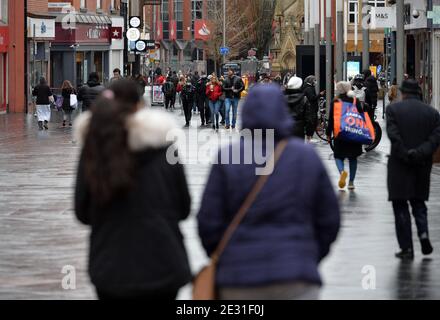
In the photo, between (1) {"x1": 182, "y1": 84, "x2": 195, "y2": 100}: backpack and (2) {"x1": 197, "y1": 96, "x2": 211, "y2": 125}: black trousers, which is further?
(2) {"x1": 197, "y1": 96, "x2": 211, "y2": 125}: black trousers

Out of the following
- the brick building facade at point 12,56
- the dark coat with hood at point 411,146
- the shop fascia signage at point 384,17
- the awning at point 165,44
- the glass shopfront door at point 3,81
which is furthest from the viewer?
the awning at point 165,44

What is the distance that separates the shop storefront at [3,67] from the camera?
56666mm

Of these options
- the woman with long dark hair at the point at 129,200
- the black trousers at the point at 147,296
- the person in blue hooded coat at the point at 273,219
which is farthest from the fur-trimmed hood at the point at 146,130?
the black trousers at the point at 147,296

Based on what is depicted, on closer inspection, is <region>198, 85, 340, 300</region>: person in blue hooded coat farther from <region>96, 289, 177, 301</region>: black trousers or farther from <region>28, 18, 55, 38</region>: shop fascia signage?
<region>28, 18, 55, 38</region>: shop fascia signage

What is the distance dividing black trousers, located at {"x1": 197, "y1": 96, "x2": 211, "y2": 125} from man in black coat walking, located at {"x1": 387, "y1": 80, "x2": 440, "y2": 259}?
3262 centimetres

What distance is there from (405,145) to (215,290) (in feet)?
23.5

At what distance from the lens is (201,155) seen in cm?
2984

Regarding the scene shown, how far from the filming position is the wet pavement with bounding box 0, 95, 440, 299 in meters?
11.9

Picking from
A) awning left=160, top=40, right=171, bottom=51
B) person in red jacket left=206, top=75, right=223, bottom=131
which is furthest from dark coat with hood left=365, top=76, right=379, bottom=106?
awning left=160, top=40, right=171, bottom=51

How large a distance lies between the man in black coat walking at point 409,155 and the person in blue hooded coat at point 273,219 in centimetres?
676

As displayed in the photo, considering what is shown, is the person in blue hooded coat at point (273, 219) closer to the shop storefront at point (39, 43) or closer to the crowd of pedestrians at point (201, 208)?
the crowd of pedestrians at point (201, 208)

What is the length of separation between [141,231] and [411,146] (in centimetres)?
708
